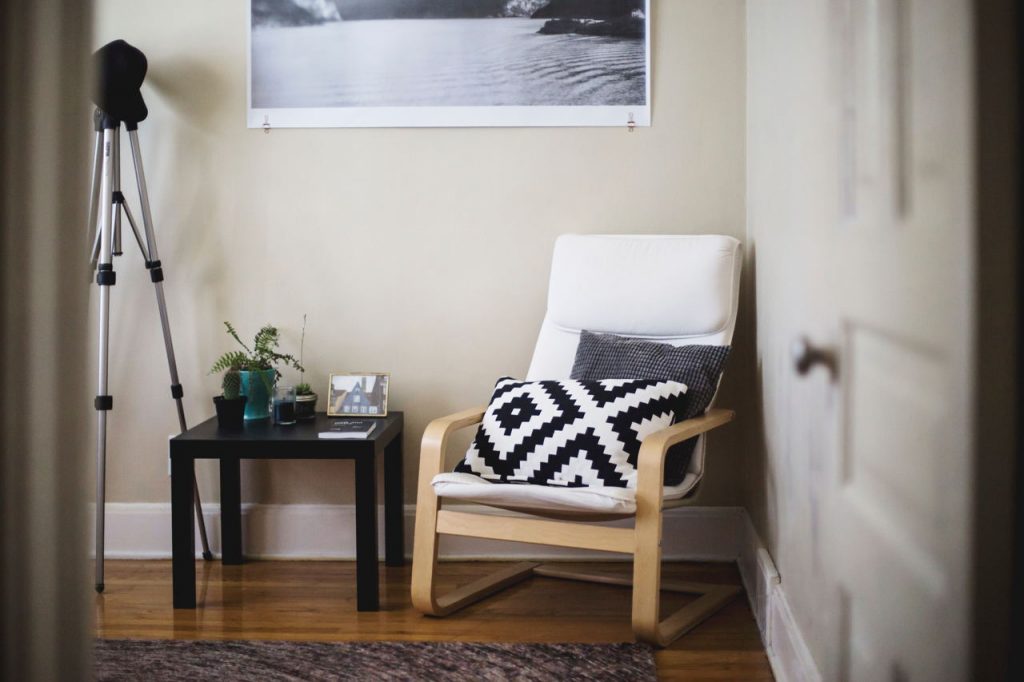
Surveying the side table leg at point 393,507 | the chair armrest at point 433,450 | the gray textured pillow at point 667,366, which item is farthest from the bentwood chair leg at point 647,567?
the side table leg at point 393,507

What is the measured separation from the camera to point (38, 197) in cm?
54

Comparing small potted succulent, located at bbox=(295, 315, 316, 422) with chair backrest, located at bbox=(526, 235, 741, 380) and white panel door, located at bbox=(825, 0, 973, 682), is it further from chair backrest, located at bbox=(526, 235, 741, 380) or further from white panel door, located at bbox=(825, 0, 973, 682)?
white panel door, located at bbox=(825, 0, 973, 682)

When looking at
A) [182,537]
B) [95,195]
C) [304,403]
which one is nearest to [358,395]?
[304,403]

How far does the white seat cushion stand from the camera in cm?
195

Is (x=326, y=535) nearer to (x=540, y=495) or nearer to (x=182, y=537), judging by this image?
(x=182, y=537)

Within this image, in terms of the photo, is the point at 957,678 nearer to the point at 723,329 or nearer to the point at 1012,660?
the point at 1012,660

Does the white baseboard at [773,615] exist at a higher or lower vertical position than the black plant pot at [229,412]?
lower

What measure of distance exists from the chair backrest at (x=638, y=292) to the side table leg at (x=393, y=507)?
0.49m

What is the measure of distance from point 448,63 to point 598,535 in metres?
1.57

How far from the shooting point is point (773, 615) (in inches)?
78.7

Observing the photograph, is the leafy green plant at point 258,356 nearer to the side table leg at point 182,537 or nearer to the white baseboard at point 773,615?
the side table leg at point 182,537

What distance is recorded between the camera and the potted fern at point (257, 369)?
2580 millimetres

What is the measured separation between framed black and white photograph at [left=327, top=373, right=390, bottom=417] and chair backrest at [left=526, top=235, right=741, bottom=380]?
18.6 inches

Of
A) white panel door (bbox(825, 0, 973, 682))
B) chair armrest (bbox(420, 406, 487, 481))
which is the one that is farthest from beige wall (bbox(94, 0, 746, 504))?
white panel door (bbox(825, 0, 973, 682))
